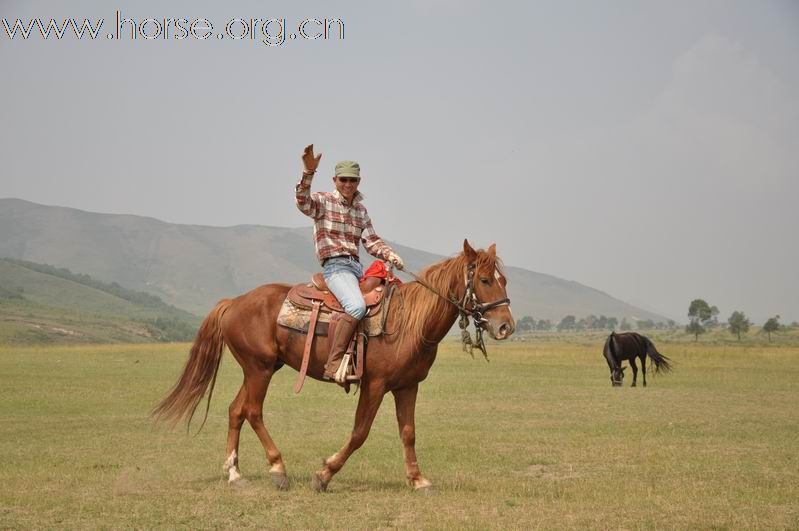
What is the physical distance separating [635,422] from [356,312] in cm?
911

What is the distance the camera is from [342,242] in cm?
945

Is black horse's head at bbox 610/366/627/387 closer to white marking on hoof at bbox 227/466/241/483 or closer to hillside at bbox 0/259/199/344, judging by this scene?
white marking on hoof at bbox 227/466/241/483

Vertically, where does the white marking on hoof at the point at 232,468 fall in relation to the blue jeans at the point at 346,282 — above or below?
below

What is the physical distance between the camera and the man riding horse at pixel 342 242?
29.8 feet

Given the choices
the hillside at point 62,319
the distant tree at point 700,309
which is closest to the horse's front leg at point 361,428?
the hillside at point 62,319

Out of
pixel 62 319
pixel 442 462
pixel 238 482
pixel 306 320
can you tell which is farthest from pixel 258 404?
pixel 62 319

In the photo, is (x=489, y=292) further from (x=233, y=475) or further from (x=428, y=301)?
(x=233, y=475)

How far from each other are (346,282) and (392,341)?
2.67ft

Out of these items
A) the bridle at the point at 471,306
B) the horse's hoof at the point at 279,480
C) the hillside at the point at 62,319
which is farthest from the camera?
the hillside at the point at 62,319

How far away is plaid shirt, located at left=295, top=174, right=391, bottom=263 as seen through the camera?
369 inches

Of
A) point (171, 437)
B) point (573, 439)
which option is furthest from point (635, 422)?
point (171, 437)

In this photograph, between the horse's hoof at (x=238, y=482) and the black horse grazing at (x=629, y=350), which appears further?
the black horse grazing at (x=629, y=350)

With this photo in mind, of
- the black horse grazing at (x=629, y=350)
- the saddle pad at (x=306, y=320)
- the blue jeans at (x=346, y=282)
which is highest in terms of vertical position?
the blue jeans at (x=346, y=282)

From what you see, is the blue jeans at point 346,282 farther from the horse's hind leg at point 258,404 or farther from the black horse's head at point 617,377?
the black horse's head at point 617,377
